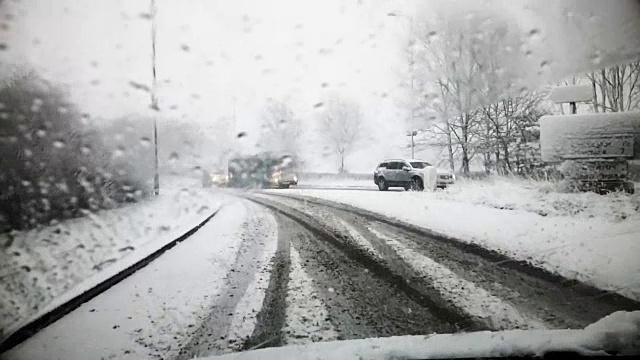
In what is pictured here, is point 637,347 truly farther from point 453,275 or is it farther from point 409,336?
point 453,275

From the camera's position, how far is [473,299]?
4.16 m

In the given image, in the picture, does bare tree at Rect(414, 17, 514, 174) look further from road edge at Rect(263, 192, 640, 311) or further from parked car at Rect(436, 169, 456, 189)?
road edge at Rect(263, 192, 640, 311)

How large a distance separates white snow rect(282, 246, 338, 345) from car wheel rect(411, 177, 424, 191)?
2.32 meters

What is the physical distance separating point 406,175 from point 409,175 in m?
0.09

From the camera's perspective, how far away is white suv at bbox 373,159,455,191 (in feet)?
18.3

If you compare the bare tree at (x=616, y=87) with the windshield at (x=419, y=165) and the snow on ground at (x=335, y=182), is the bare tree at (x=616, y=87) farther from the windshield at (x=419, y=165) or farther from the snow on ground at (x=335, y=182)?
the snow on ground at (x=335, y=182)

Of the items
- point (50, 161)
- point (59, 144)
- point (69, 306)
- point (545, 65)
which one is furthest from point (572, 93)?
point (50, 161)

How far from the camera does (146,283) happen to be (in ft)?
14.8

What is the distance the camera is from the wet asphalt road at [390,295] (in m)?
3.48

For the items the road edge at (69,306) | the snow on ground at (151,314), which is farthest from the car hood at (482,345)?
the road edge at (69,306)

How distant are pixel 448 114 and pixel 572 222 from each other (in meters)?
2.00

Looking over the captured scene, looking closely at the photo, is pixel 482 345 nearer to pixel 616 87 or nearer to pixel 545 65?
pixel 545 65

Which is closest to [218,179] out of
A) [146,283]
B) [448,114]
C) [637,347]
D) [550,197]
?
[146,283]

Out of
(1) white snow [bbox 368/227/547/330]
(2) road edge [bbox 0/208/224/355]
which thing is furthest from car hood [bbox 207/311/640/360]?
(2) road edge [bbox 0/208/224/355]
